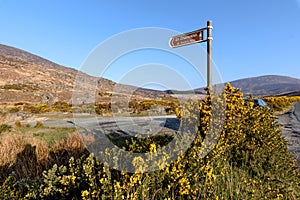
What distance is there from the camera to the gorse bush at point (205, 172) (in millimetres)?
2334

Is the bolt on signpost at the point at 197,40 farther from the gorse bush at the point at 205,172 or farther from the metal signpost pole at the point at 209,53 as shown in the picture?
the gorse bush at the point at 205,172

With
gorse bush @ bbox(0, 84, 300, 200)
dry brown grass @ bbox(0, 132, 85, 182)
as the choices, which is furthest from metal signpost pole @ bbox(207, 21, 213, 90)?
dry brown grass @ bbox(0, 132, 85, 182)

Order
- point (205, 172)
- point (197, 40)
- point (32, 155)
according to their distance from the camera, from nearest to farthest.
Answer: point (205, 172) → point (197, 40) → point (32, 155)

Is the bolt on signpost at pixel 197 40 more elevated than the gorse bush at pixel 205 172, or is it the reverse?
the bolt on signpost at pixel 197 40

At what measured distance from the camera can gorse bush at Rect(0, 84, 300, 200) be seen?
7.66 ft

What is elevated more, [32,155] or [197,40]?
[197,40]

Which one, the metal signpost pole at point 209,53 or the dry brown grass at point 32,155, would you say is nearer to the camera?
the dry brown grass at point 32,155

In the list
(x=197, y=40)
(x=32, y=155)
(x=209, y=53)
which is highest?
(x=197, y=40)

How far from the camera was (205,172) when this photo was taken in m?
2.52

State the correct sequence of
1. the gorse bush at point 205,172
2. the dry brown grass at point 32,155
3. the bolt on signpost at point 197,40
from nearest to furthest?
the gorse bush at point 205,172
the dry brown grass at point 32,155
the bolt on signpost at point 197,40

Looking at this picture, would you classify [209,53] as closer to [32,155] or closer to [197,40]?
[197,40]

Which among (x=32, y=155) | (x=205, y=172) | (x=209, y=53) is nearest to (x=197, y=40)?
(x=209, y=53)

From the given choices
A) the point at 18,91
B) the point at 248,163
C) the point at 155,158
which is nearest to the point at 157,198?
the point at 155,158

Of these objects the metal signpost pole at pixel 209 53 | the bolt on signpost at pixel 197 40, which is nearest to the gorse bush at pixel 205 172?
the metal signpost pole at pixel 209 53
